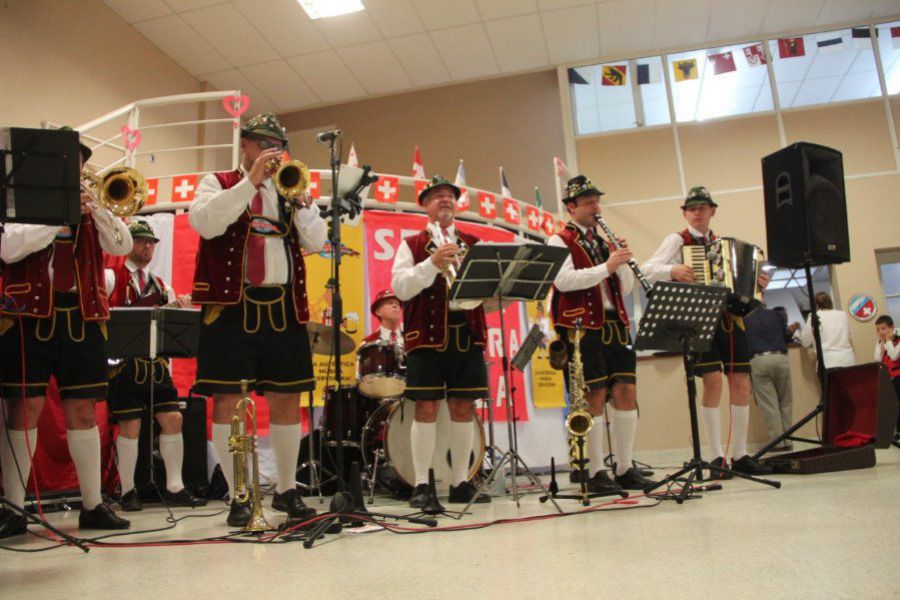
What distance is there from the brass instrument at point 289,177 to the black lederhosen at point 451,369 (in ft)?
4.49

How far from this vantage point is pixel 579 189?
4.62 meters

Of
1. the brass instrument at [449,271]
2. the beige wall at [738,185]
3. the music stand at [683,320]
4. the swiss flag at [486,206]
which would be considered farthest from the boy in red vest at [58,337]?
→ the beige wall at [738,185]

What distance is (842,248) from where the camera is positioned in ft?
16.2

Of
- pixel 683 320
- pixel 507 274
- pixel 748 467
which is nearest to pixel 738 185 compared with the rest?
pixel 748 467

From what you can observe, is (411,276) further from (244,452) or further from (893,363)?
(893,363)

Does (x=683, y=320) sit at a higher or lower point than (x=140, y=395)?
higher

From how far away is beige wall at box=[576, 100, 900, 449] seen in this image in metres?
9.11

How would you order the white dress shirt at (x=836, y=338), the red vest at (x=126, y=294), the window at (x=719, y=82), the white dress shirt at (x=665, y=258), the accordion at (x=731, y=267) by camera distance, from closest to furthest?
the accordion at (x=731, y=267)
the white dress shirt at (x=665, y=258)
the red vest at (x=126, y=294)
the white dress shirt at (x=836, y=338)
the window at (x=719, y=82)

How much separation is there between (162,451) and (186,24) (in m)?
6.89

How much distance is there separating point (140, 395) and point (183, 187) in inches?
98.1

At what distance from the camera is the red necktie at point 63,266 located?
327 cm

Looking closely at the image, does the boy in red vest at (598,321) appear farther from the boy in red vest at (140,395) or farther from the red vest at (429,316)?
the boy in red vest at (140,395)

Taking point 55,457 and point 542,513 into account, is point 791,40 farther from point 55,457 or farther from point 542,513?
point 55,457

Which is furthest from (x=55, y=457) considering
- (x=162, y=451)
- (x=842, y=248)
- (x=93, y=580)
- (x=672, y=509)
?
(x=842, y=248)
